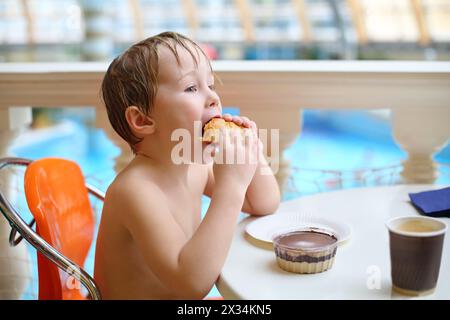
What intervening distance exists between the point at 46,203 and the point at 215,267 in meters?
0.47

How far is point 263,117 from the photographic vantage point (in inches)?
65.4

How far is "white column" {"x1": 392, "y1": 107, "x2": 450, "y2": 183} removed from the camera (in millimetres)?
1649

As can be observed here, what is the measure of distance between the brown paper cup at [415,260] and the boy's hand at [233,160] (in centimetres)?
28

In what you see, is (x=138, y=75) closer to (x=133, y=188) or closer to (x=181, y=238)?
(x=133, y=188)

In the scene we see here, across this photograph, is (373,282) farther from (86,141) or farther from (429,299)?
(86,141)

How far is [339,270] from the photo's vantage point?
2.89 feet

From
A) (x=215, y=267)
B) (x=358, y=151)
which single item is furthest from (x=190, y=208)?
(x=358, y=151)

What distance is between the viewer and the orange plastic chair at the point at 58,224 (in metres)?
1.09

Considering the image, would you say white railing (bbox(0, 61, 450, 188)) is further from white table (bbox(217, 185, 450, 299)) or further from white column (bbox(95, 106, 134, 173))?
white table (bbox(217, 185, 450, 299))

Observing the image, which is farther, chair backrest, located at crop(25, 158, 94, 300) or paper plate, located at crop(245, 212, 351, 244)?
chair backrest, located at crop(25, 158, 94, 300)

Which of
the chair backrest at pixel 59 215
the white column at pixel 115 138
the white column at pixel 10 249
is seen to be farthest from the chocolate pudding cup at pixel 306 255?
the white column at pixel 10 249

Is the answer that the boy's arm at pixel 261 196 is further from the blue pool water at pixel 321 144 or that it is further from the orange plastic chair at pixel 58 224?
the blue pool water at pixel 321 144

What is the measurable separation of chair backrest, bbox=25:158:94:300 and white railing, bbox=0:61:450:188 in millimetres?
445

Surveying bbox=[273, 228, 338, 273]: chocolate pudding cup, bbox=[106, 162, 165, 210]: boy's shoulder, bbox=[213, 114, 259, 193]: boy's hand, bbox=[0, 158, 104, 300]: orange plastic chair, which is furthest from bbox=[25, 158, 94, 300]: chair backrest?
bbox=[273, 228, 338, 273]: chocolate pudding cup
